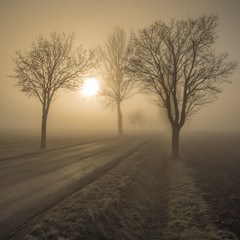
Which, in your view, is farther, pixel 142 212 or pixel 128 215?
pixel 142 212

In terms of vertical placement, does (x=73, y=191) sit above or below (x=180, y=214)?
above

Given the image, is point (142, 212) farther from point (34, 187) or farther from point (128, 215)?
point (34, 187)

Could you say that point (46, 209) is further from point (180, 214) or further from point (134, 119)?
point (134, 119)

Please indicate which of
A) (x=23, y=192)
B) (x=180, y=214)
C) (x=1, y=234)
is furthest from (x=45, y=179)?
(x=180, y=214)

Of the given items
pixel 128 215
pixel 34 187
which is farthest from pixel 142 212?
pixel 34 187

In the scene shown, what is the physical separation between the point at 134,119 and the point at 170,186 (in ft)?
279

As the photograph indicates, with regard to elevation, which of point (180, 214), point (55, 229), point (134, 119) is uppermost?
point (134, 119)

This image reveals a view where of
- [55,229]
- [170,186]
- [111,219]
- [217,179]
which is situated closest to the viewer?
[55,229]

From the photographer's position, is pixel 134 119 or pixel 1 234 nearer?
pixel 1 234

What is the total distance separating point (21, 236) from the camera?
12.8 feet

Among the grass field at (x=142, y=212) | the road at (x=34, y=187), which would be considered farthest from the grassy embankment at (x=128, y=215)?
the road at (x=34, y=187)

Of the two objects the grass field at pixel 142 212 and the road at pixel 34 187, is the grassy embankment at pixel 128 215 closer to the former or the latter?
the grass field at pixel 142 212

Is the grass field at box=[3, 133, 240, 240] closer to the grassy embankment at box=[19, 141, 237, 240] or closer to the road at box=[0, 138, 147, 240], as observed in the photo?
the grassy embankment at box=[19, 141, 237, 240]

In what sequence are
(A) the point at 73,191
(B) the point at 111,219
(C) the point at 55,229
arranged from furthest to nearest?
(A) the point at 73,191 < (B) the point at 111,219 < (C) the point at 55,229
